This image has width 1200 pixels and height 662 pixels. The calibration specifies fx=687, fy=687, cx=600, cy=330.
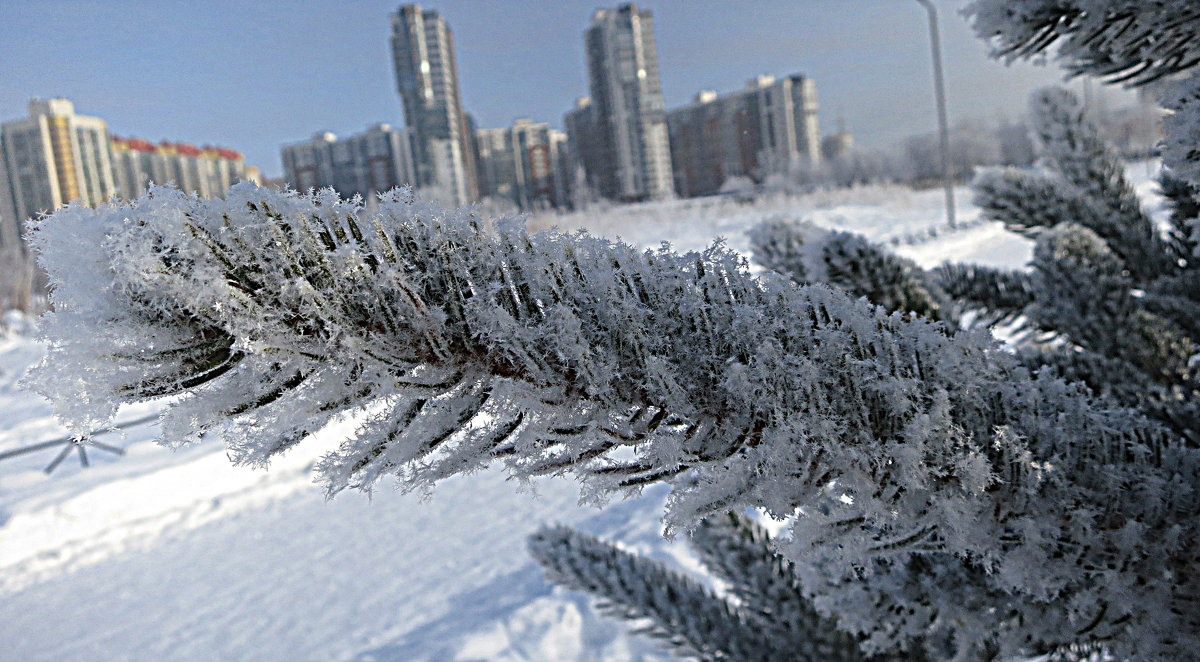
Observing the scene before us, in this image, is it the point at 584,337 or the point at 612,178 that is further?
the point at 612,178

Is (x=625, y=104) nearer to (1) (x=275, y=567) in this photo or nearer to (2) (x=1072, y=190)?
(1) (x=275, y=567)

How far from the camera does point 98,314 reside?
337mm

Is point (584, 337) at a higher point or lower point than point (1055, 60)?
lower

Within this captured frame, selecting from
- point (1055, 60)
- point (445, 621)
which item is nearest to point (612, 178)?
point (445, 621)

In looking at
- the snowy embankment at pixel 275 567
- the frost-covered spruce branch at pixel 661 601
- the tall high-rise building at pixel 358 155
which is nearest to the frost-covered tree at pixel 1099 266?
the frost-covered spruce branch at pixel 661 601

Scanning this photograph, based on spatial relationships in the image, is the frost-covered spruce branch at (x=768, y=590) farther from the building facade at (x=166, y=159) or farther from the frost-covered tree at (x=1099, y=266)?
the building facade at (x=166, y=159)

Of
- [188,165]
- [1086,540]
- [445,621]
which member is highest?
[188,165]

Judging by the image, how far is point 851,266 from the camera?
3.58ft

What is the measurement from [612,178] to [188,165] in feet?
83.3

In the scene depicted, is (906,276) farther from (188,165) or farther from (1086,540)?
(188,165)

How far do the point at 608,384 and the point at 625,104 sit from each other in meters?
44.3

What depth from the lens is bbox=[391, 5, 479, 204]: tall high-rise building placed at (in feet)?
117

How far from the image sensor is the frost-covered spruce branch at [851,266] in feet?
3.55

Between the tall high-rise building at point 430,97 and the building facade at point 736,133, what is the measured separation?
1407 cm
